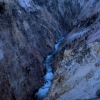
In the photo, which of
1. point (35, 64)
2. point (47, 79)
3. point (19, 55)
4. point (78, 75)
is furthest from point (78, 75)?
point (19, 55)

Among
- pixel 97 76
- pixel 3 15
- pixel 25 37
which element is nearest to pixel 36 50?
pixel 25 37

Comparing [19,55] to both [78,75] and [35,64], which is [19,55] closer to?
[35,64]

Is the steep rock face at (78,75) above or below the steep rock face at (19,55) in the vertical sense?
below

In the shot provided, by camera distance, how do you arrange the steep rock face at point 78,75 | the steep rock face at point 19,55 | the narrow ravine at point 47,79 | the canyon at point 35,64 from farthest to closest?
the narrow ravine at point 47,79 < the steep rock face at point 19,55 < the canyon at point 35,64 < the steep rock face at point 78,75

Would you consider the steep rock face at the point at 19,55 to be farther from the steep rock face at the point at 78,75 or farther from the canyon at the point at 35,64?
the steep rock face at the point at 78,75

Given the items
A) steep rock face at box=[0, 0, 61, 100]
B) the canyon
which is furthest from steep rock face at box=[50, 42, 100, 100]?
steep rock face at box=[0, 0, 61, 100]

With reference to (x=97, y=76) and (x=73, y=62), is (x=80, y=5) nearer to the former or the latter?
(x=73, y=62)

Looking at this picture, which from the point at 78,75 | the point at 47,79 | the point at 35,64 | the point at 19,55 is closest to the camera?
the point at 78,75

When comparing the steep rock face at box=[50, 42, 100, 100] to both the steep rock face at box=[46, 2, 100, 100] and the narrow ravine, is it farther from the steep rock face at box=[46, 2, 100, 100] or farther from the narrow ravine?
the narrow ravine

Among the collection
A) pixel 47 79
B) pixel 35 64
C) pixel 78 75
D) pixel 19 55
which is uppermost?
pixel 19 55

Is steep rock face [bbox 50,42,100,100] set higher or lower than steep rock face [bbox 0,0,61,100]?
lower

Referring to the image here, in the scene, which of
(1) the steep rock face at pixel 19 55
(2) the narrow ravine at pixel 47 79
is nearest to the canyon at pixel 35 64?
(1) the steep rock face at pixel 19 55

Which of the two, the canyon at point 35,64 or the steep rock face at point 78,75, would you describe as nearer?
the steep rock face at point 78,75
